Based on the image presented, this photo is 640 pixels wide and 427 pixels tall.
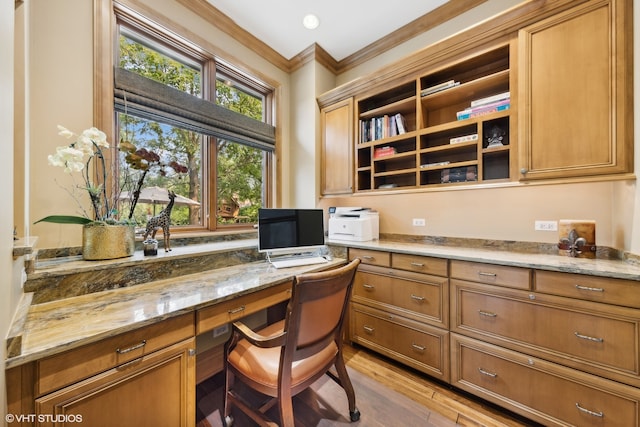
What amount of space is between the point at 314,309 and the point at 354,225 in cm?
131

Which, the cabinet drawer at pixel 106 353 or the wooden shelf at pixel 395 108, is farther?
the wooden shelf at pixel 395 108

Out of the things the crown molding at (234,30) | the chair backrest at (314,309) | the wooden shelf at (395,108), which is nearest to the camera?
the chair backrest at (314,309)

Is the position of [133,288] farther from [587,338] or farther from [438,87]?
[438,87]

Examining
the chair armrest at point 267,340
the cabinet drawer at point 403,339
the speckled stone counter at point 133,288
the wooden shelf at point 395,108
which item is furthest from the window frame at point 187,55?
the cabinet drawer at point 403,339

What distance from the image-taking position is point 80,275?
47.4 inches

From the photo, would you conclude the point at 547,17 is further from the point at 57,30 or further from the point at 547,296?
the point at 57,30

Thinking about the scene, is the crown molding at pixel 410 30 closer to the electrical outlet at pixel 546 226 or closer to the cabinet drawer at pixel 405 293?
the electrical outlet at pixel 546 226

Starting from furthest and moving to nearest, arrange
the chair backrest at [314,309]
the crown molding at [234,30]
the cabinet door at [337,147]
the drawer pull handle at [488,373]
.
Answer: the cabinet door at [337,147], the crown molding at [234,30], the drawer pull handle at [488,373], the chair backrest at [314,309]

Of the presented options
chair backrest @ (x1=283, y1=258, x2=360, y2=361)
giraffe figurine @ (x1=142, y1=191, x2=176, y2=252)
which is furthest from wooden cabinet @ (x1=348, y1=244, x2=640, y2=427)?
giraffe figurine @ (x1=142, y1=191, x2=176, y2=252)

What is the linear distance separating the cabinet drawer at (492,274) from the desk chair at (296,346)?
34.2 inches

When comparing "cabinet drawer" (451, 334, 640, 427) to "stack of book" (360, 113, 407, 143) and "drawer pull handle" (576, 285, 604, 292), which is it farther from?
"stack of book" (360, 113, 407, 143)

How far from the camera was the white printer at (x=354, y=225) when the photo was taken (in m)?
2.29

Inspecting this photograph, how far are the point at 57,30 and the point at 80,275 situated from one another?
1.49 m

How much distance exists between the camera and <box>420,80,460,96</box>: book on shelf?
6.47 ft
